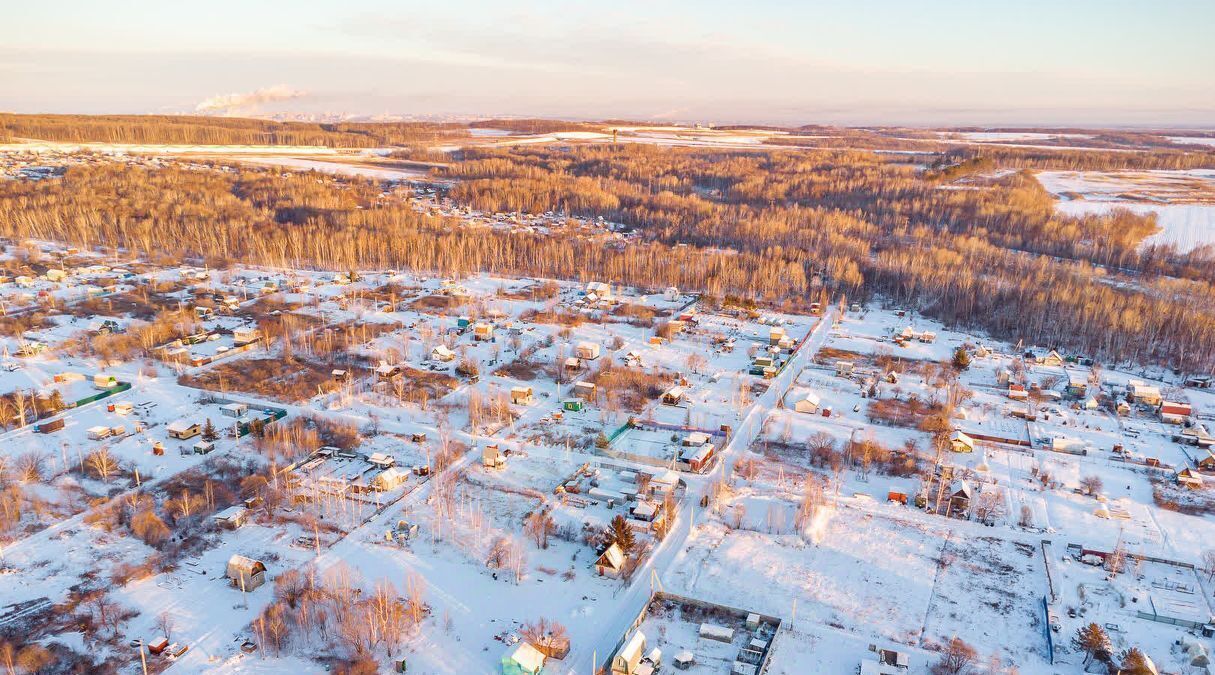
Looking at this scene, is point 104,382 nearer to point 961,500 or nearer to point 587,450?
point 587,450

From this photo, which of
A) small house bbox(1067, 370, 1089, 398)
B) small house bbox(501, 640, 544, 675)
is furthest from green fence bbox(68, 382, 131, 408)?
small house bbox(1067, 370, 1089, 398)

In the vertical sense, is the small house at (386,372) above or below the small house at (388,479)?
above

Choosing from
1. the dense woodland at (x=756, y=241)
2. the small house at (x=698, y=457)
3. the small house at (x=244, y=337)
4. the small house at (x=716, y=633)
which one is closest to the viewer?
the small house at (x=716, y=633)

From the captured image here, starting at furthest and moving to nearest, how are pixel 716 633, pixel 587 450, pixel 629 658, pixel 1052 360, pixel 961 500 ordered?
1. pixel 1052 360
2. pixel 587 450
3. pixel 961 500
4. pixel 716 633
5. pixel 629 658

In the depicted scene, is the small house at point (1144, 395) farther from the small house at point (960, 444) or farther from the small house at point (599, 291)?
the small house at point (599, 291)

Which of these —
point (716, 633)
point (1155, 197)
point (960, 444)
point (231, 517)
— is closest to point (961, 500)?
point (960, 444)

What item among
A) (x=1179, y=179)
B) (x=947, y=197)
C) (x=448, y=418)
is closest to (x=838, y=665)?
(x=448, y=418)

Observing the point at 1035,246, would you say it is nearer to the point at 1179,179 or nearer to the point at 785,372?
the point at 785,372

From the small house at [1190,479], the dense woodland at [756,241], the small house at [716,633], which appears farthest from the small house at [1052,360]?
the small house at [716,633]

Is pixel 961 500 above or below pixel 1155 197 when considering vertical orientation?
below
